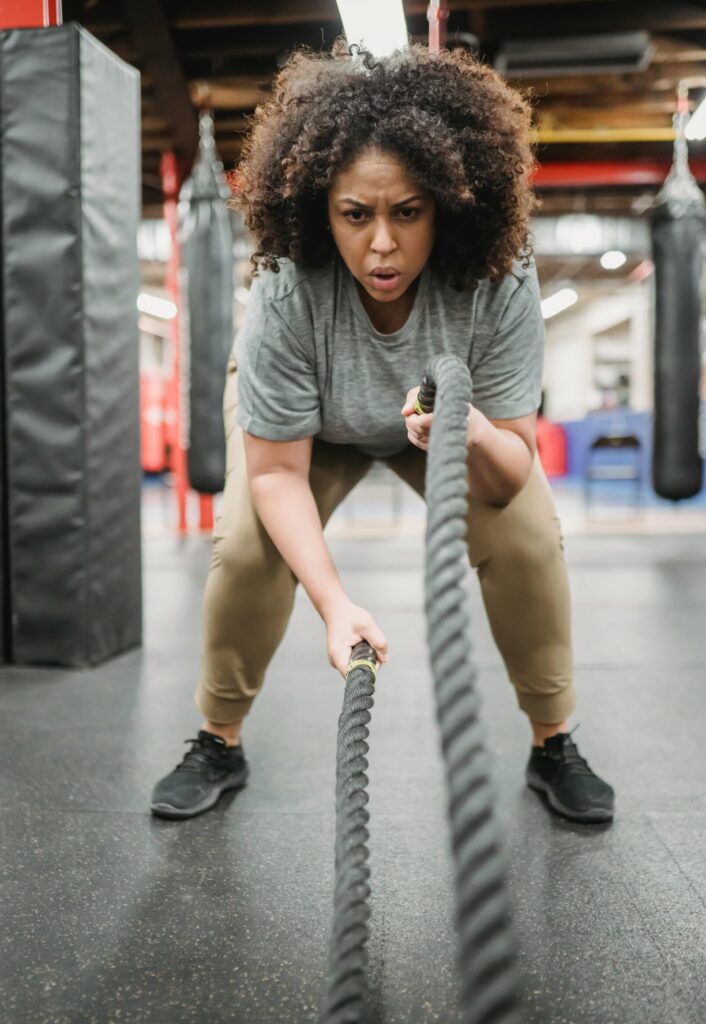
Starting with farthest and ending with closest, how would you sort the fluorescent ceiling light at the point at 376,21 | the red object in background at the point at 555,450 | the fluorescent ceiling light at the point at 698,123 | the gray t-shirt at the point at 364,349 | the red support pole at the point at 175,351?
the red object in background at the point at 555,450, the red support pole at the point at 175,351, the fluorescent ceiling light at the point at 698,123, the fluorescent ceiling light at the point at 376,21, the gray t-shirt at the point at 364,349

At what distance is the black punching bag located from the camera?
3.30m

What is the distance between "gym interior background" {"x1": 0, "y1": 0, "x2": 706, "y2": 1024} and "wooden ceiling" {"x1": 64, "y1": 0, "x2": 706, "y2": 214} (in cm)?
2

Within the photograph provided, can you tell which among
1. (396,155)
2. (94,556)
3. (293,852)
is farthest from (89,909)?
(94,556)

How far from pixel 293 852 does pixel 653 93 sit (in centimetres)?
533

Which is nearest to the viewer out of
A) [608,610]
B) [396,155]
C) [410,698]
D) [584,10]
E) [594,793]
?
[396,155]

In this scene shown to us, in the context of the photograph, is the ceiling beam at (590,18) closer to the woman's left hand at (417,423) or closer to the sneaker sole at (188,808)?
the woman's left hand at (417,423)

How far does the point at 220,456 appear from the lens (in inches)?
138

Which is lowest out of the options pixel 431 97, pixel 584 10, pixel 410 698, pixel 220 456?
pixel 410 698

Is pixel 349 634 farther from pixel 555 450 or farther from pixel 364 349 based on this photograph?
pixel 555 450

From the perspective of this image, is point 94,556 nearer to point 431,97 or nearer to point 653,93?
point 431,97

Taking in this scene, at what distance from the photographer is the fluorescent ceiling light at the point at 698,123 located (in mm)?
4340

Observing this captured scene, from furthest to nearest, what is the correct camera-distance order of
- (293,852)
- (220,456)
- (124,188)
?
(220,456) < (124,188) < (293,852)

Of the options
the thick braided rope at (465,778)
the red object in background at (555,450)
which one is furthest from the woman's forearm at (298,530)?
the red object in background at (555,450)

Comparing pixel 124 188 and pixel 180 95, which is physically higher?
pixel 180 95
